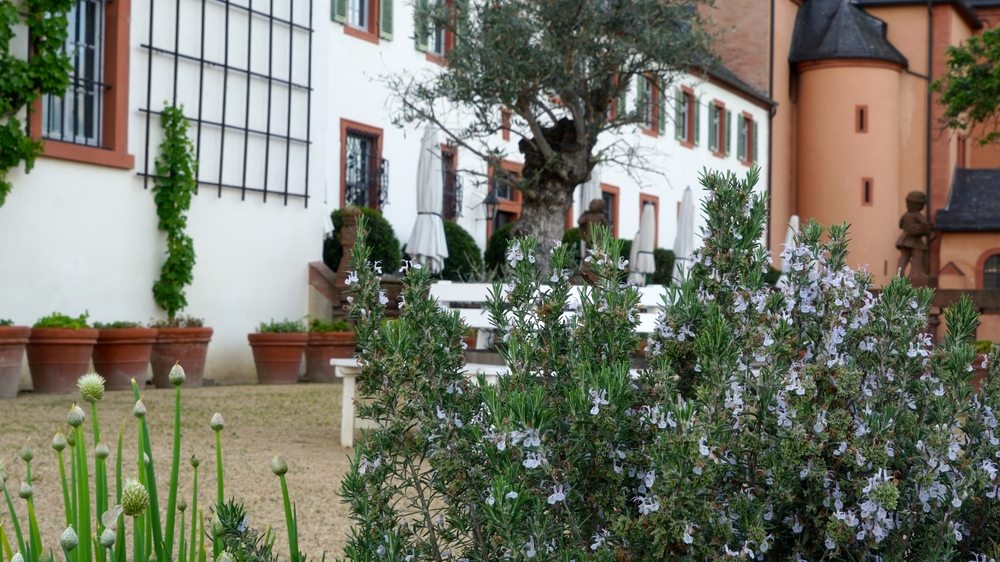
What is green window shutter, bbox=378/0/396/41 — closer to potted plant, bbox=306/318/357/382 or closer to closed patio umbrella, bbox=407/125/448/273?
closed patio umbrella, bbox=407/125/448/273

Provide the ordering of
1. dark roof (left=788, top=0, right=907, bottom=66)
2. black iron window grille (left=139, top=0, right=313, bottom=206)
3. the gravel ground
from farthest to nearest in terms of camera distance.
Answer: dark roof (left=788, top=0, right=907, bottom=66)
black iron window grille (left=139, top=0, right=313, bottom=206)
the gravel ground

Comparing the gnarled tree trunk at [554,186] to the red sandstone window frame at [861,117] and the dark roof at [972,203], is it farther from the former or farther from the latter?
the dark roof at [972,203]

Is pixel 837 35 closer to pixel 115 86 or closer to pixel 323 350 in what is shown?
pixel 323 350

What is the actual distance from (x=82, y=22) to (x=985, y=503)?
39.8 feet

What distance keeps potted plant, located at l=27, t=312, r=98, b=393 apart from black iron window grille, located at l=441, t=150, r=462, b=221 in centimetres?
889

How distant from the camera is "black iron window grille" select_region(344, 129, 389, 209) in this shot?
17.3m

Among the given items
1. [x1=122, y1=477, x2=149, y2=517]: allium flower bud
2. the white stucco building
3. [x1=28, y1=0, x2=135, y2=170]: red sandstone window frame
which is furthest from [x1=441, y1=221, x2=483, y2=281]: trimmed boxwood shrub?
[x1=122, y1=477, x2=149, y2=517]: allium flower bud

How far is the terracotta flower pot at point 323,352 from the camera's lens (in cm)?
1373

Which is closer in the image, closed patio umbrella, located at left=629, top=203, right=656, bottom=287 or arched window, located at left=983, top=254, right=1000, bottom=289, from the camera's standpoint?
closed patio umbrella, located at left=629, top=203, right=656, bottom=287

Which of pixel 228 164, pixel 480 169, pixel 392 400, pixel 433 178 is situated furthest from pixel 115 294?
pixel 392 400

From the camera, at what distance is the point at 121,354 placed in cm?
1131

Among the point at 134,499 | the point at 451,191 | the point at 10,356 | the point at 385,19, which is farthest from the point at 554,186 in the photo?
the point at 134,499

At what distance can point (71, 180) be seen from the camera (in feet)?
38.7

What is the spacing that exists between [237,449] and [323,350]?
6.57 m
